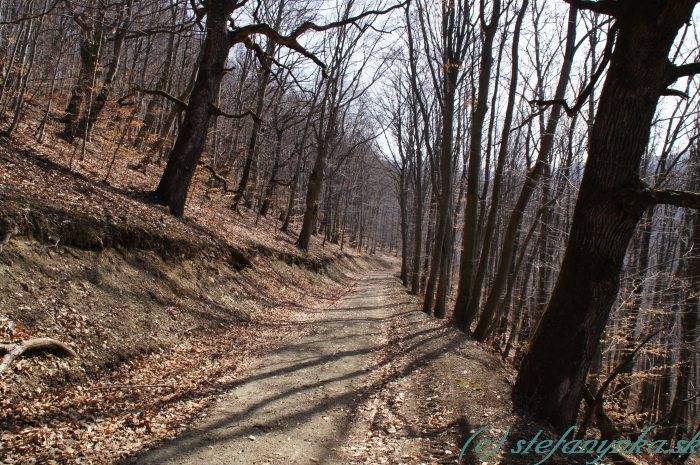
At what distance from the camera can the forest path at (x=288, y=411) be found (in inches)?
164

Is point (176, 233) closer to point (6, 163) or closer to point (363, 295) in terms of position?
point (6, 163)

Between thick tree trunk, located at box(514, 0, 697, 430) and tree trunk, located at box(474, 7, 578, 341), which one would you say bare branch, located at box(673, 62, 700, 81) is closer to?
thick tree trunk, located at box(514, 0, 697, 430)

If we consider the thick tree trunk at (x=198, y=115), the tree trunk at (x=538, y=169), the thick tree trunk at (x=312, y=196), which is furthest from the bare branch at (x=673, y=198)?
the thick tree trunk at (x=312, y=196)

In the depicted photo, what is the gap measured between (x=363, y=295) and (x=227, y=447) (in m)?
15.1

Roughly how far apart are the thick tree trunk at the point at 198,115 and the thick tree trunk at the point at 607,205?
Result: 8.85 metres


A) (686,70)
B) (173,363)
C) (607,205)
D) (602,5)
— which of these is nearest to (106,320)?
(173,363)

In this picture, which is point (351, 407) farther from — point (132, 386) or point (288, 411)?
point (132, 386)

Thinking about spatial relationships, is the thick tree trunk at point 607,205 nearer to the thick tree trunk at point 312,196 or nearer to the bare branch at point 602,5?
the bare branch at point 602,5

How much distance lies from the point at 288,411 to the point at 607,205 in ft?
15.5

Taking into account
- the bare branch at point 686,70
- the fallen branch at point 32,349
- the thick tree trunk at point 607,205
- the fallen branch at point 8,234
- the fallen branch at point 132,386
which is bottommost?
the fallen branch at point 132,386

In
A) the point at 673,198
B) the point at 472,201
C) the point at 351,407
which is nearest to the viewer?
the point at 673,198

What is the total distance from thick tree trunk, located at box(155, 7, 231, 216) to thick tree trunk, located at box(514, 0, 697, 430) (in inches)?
348

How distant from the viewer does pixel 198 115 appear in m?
10.2

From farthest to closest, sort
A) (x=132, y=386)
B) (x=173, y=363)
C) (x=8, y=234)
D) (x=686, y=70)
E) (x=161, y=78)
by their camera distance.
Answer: (x=161, y=78) → (x=173, y=363) → (x=8, y=234) → (x=132, y=386) → (x=686, y=70)
